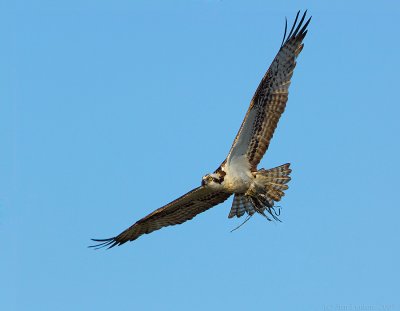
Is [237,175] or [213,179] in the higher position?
[213,179]

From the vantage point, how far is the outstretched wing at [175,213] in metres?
19.1

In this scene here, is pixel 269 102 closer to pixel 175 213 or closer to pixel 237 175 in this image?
pixel 237 175

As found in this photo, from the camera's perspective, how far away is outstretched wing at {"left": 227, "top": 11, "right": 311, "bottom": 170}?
18312 millimetres

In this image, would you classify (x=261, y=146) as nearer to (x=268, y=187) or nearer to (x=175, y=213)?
(x=268, y=187)

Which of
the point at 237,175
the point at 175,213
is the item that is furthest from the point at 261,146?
the point at 175,213

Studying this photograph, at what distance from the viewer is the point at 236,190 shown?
731 inches

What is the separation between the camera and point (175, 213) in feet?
64.2

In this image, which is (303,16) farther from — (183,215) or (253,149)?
(183,215)

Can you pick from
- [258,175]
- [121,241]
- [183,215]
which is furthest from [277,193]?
[121,241]

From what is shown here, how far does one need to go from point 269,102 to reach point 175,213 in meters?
2.92

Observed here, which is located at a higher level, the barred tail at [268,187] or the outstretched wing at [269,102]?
the outstretched wing at [269,102]

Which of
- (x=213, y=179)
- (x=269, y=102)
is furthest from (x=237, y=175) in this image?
(x=269, y=102)

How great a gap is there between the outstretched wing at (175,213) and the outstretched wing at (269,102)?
3.40 feet

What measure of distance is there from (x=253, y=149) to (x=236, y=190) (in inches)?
31.5
